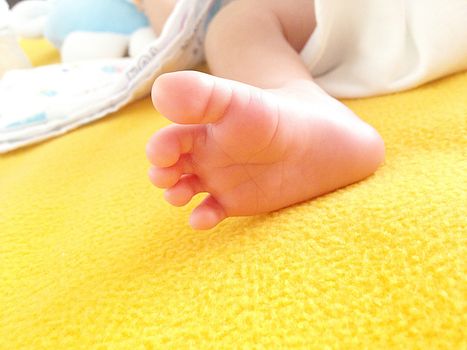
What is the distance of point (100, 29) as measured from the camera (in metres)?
1.25

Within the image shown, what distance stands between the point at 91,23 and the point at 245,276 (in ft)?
3.40

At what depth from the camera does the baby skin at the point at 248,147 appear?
0.41 meters

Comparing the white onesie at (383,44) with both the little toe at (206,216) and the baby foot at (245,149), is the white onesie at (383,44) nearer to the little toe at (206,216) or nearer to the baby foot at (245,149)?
the baby foot at (245,149)

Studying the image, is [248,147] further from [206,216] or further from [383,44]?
[383,44]

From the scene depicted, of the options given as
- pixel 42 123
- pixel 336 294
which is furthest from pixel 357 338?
pixel 42 123

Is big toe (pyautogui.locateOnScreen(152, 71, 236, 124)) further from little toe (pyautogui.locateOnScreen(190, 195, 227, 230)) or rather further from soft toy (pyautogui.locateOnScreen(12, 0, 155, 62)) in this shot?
soft toy (pyautogui.locateOnScreen(12, 0, 155, 62))

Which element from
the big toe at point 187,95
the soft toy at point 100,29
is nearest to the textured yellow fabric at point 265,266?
the big toe at point 187,95

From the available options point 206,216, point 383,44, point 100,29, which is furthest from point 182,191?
point 100,29

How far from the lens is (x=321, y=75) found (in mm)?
798

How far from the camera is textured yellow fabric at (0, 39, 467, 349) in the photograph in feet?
1.10

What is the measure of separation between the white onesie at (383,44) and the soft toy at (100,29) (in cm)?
53

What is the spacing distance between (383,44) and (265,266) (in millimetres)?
455

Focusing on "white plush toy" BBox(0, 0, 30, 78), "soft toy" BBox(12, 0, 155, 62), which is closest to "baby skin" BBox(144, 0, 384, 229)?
"soft toy" BBox(12, 0, 155, 62)

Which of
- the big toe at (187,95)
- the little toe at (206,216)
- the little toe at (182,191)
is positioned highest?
the big toe at (187,95)
